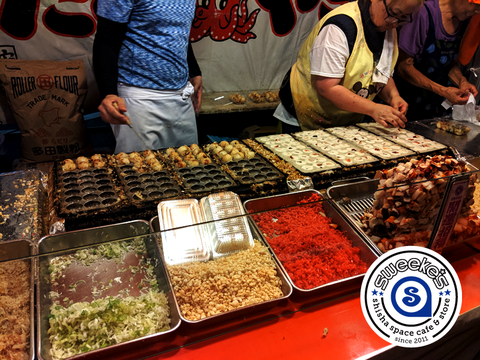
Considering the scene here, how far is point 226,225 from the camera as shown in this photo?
139 cm

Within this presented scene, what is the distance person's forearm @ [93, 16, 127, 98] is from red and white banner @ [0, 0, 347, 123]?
4.77 feet

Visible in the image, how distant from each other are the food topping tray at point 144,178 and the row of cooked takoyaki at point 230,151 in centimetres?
40

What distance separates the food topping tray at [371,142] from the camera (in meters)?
2.55

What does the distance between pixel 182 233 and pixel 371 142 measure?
2.06m

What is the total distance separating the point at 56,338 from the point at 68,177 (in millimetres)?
992

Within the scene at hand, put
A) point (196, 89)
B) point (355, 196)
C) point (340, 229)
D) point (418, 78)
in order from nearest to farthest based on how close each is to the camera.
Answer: point (340, 229), point (355, 196), point (196, 89), point (418, 78)

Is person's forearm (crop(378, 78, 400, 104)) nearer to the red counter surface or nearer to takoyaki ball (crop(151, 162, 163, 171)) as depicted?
the red counter surface

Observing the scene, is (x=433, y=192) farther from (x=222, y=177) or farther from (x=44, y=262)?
(x=44, y=262)

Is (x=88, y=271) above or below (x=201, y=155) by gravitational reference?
below

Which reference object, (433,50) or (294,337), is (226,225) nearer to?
(294,337)

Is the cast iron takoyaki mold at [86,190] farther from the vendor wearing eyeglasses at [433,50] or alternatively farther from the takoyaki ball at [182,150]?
the vendor wearing eyeglasses at [433,50]

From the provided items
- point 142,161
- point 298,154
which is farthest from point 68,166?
point 298,154

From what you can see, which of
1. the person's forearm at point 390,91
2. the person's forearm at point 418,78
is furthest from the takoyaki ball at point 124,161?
the person's forearm at point 418,78

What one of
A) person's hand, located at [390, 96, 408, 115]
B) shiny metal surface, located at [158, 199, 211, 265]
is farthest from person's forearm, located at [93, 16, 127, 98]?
person's hand, located at [390, 96, 408, 115]
